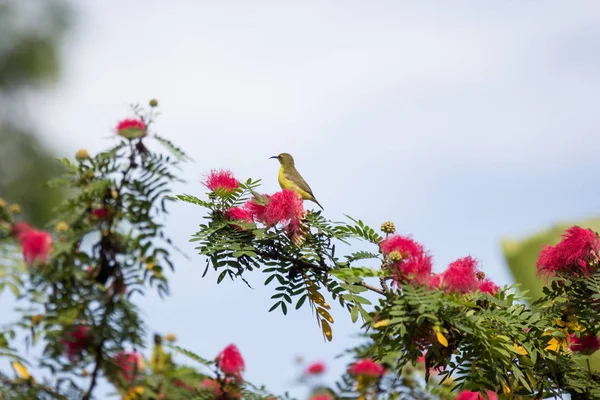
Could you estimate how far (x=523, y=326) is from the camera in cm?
238

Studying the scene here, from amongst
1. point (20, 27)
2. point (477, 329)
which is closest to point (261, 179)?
point (477, 329)

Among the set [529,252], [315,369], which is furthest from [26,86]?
[315,369]

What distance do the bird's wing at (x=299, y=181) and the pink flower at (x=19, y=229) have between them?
2.20m

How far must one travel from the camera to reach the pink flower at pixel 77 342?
184cm

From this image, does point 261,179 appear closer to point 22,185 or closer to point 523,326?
point 523,326

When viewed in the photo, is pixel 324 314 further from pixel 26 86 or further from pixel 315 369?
pixel 26 86

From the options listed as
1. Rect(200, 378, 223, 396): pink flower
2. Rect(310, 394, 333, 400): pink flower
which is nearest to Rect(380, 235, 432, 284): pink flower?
Rect(200, 378, 223, 396): pink flower

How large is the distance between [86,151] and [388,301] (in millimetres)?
932

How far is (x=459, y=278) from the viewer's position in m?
2.28

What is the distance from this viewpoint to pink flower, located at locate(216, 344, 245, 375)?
2.26m

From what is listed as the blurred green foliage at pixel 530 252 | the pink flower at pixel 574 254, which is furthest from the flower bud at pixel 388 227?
the blurred green foliage at pixel 530 252

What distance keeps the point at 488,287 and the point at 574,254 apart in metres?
0.33

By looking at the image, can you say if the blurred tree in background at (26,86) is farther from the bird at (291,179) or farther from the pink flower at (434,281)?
the pink flower at (434,281)

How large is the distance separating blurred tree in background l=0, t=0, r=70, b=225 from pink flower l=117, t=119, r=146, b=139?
971cm
